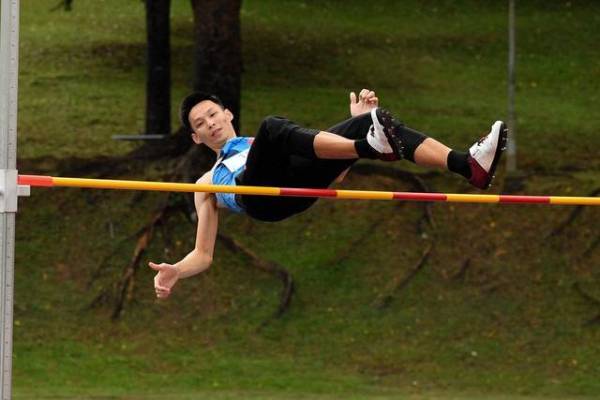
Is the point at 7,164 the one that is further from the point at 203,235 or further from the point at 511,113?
the point at 511,113

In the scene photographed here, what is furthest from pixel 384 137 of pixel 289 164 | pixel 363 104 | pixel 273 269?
pixel 273 269

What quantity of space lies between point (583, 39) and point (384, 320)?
10044 millimetres

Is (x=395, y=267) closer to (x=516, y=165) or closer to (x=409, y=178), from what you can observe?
(x=409, y=178)

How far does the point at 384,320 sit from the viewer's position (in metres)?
16.9

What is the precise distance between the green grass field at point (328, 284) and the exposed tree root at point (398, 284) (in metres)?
0.05

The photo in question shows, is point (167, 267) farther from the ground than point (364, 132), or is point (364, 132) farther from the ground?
point (364, 132)

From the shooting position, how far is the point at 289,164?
883 cm

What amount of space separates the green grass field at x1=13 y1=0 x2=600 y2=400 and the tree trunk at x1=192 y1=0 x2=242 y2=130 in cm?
123

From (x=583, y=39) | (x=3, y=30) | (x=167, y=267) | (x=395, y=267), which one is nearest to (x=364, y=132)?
(x=167, y=267)

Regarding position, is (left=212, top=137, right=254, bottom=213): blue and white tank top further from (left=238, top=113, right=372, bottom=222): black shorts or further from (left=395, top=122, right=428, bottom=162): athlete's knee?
(left=395, top=122, right=428, bottom=162): athlete's knee

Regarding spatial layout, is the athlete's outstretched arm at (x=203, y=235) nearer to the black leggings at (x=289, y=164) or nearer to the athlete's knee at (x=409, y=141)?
the black leggings at (x=289, y=164)

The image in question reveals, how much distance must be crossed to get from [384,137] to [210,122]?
1264 millimetres

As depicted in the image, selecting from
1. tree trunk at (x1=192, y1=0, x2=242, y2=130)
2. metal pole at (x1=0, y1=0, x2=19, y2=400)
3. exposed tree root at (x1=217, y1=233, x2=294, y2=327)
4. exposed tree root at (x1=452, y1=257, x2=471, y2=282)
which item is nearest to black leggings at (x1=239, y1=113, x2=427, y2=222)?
metal pole at (x1=0, y1=0, x2=19, y2=400)

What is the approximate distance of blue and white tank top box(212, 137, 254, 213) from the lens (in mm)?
8961
